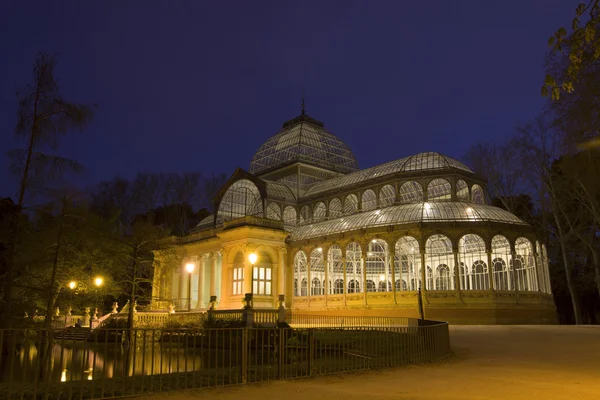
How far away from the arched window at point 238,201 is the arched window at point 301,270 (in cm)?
710

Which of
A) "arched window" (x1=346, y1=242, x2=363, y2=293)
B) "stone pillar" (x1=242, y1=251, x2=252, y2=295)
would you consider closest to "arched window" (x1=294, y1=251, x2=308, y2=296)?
"arched window" (x1=346, y1=242, x2=363, y2=293)

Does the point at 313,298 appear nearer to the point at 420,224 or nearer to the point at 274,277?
the point at 274,277

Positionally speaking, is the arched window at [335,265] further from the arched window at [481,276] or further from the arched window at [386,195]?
the arched window at [481,276]

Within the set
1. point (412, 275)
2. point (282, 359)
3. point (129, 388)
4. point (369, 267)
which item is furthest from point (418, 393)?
point (369, 267)

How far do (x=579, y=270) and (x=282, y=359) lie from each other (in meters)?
45.2

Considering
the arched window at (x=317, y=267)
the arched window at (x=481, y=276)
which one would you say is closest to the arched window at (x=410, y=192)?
the arched window at (x=481, y=276)

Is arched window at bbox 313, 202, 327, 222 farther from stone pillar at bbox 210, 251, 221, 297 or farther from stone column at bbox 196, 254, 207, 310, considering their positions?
stone column at bbox 196, 254, 207, 310

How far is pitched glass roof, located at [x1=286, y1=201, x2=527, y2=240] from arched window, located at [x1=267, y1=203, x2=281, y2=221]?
6573mm

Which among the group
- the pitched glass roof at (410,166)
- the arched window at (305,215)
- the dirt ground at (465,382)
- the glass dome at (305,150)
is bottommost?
the dirt ground at (465,382)

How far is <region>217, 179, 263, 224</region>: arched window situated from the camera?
48281 mm

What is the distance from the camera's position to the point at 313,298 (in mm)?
41094

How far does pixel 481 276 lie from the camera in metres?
42.2

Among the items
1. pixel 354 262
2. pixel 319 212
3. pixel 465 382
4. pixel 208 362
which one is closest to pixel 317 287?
pixel 354 262

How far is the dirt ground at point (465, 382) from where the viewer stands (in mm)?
10047
